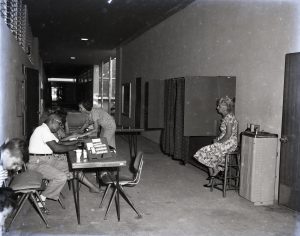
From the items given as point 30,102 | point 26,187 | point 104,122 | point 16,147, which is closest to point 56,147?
point 26,187

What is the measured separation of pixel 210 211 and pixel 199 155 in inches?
50.6

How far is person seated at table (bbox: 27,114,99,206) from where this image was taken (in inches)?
174

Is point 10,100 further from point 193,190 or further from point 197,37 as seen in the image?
point 197,37

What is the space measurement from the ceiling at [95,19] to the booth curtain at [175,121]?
207 centimetres

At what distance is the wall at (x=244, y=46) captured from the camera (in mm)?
5027

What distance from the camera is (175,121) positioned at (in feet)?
23.9

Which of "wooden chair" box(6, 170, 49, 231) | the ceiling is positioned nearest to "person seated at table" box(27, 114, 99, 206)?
"wooden chair" box(6, 170, 49, 231)

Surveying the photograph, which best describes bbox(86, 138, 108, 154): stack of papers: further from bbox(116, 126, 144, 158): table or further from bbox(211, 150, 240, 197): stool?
bbox(116, 126, 144, 158): table

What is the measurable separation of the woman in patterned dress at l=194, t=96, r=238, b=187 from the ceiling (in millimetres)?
A: 3325

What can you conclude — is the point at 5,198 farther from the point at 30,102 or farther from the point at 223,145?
the point at 30,102

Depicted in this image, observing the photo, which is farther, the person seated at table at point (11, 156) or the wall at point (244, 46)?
the wall at point (244, 46)

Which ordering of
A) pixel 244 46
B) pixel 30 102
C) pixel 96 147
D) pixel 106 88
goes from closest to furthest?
pixel 96 147 < pixel 244 46 < pixel 30 102 < pixel 106 88

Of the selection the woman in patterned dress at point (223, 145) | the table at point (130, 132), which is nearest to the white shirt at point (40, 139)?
the woman in patterned dress at point (223, 145)

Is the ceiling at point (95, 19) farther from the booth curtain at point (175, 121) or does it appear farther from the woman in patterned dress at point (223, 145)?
the woman in patterned dress at point (223, 145)
